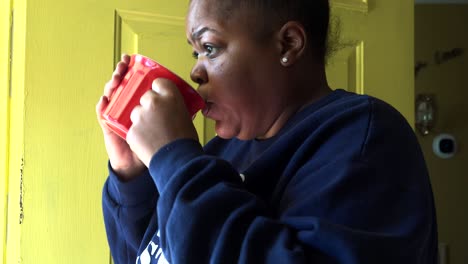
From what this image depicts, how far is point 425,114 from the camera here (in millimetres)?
2053

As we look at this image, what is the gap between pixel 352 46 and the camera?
1.14m

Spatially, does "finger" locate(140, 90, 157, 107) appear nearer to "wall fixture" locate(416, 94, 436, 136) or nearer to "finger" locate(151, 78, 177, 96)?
"finger" locate(151, 78, 177, 96)

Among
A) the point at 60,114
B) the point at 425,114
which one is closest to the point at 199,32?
the point at 60,114

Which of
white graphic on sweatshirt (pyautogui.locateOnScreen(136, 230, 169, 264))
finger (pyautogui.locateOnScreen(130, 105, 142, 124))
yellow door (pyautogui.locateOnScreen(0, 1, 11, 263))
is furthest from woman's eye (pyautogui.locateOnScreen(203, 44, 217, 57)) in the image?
yellow door (pyautogui.locateOnScreen(0, 1, 11, 263))

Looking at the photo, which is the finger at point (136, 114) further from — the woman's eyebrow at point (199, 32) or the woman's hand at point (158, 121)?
the woman's eyebrow at point (199, 32)

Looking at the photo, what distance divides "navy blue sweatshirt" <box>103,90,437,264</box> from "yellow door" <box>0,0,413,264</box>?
433mm

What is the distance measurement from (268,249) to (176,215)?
0.30 ft

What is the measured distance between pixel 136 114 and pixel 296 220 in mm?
222

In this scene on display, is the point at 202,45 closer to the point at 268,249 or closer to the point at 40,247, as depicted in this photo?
the point at 268,249

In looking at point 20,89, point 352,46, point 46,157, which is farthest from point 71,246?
point 352,46

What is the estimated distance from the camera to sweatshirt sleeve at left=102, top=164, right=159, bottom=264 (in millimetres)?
713

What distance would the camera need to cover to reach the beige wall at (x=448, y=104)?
2.02 meters

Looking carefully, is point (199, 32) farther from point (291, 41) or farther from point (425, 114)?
point (425, 114)

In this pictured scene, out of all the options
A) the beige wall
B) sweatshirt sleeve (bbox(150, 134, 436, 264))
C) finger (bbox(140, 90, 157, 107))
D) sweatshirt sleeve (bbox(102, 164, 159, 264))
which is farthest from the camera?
the beige wall
